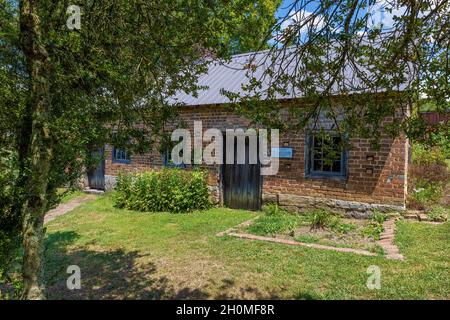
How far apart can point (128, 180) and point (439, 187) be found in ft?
30.6

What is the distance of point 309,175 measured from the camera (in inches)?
352

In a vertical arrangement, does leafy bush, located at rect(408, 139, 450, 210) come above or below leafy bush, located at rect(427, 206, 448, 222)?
above

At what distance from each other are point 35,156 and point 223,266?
3500 millimetres

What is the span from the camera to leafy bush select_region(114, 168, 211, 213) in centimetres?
966

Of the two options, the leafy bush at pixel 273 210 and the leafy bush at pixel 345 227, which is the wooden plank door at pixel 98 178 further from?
the leafy bush at pixel 345 227

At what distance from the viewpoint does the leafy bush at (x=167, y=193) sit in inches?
380

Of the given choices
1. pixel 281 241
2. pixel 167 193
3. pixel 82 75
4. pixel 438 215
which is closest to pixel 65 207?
pixel 167 193

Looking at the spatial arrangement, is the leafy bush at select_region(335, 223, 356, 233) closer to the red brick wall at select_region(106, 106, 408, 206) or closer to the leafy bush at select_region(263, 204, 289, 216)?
the red brick wall at select_region(106, 106, 408, 206)

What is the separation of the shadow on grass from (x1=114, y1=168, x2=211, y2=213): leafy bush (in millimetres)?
3388

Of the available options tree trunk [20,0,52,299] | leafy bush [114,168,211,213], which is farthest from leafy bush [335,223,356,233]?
tree trunk [20,0,52,299]

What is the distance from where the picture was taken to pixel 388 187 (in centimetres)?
795
